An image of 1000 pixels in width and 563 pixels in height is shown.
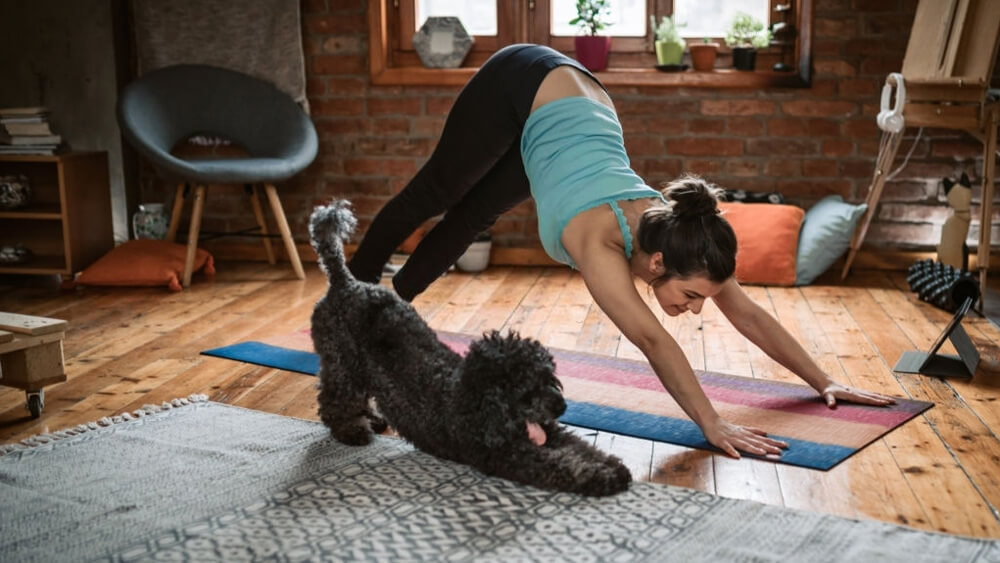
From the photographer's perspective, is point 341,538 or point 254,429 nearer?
point 341,538

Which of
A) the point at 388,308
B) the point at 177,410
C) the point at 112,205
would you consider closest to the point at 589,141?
the point at 388,308

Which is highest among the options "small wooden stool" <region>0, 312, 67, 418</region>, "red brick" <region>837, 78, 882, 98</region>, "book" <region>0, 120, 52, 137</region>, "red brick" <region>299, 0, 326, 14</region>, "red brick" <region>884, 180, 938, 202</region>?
"red brick" <region>299, 0, 326, 14</region>

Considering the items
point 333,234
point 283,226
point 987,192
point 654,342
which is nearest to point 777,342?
point 654,342

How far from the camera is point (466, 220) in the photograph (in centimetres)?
257

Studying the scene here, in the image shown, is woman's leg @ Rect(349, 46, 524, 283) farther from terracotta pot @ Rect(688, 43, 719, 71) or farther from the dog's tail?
terracotta pot @ Rect(688, 43, 719, 71)

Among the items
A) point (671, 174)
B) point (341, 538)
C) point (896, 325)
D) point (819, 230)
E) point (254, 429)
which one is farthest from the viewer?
point (671, 174)

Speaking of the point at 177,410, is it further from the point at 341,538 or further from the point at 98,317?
the point at 98,317

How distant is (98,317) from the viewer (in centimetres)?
335

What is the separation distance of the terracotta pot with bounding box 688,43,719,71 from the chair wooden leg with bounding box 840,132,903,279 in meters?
0.84

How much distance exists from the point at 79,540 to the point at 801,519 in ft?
4.13

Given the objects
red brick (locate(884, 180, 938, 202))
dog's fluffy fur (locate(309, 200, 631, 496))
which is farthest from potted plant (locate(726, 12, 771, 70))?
dog's fluffy fur (locate(309, 200, 631, 496))

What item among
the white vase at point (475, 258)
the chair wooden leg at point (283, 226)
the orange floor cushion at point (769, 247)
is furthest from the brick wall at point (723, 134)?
the chair wooden leg at point (283, 226)

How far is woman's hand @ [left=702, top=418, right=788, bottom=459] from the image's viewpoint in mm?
1966

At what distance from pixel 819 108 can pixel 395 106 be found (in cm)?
196
